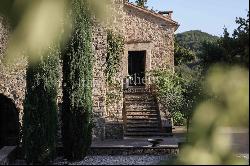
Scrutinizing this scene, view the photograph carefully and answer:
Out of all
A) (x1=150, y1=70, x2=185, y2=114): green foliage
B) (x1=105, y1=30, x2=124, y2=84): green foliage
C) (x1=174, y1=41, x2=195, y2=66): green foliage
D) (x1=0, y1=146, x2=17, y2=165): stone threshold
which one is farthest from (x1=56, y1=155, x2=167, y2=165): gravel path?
(x1=174, y1=41, x2=195, y2=66): green foliage

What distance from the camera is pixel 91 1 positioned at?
37.5ft

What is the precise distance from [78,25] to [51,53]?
1.25 metres

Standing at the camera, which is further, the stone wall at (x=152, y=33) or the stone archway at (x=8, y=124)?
the stone wall at (x=152, y=33)

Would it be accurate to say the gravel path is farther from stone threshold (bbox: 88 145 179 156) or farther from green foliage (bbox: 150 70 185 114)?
green foliage (bbox: 150 70 185 114)

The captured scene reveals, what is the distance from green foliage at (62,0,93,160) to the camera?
10.9 m

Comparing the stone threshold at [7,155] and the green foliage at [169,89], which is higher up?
the green foliage at [169,89]

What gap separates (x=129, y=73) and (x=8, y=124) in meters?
8.01

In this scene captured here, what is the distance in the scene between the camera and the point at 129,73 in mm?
20391

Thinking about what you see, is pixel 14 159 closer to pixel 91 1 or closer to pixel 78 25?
pixel 78 25

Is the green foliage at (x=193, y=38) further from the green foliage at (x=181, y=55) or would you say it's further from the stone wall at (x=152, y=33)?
the stone wall at (x=152, y=33)

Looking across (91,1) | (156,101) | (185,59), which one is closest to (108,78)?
(156,101)

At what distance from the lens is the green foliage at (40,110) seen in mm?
10172

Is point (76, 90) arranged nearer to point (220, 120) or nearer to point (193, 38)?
point (220, 120)

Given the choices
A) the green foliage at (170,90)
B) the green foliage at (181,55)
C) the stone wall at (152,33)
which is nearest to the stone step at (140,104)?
the green foliage at (170,90)
